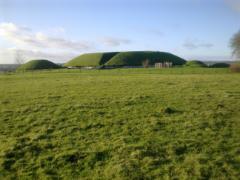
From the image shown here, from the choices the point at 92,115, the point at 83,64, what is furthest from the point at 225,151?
the point at 83,64

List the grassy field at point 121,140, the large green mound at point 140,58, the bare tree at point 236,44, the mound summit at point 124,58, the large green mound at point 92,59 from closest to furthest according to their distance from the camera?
the grassy field at point 121,140 → the bare tree at point 236,44 → the large green mound at point 140,58 → the mound summit at point 124,58 → the large green mound at point 92,59

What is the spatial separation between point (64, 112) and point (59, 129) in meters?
2.08

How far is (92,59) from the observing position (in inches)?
4592

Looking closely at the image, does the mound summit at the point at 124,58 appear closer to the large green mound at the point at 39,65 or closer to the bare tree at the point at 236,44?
the large green mound at the point at 39,65

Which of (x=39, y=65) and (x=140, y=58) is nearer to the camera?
Result: (x=39, y=65)

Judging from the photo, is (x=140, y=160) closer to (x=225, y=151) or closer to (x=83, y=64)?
(x=225, y=151)

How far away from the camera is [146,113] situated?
35.9 feet

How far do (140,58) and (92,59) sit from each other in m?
21.1

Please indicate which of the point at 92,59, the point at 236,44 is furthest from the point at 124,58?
the point at 236,44

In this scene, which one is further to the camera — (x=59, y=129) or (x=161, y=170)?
(x=59, y=129)

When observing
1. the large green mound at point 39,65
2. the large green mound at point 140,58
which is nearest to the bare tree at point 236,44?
the large green mound at point 140,58

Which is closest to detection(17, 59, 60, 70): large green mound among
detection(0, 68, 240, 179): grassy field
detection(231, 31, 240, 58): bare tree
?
detection(231, 31, 240, 58): bare tree

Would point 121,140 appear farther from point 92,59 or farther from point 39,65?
point 92,59

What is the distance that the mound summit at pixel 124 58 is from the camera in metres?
108
